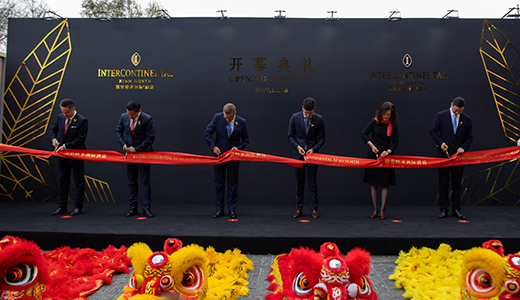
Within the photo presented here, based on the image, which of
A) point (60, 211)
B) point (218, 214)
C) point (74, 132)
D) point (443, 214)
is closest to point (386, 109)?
point (443, 214)

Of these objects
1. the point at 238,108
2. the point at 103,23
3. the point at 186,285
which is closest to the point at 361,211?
the point at 238,108

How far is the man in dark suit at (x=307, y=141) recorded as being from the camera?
183 inches

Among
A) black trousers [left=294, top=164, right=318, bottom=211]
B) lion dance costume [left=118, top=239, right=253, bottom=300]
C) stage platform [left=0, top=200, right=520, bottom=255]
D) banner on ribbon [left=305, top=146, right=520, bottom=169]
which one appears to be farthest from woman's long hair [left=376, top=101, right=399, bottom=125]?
lion dance costume [left=118, top=239, right=253, bottom=300]

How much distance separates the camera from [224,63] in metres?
5.96

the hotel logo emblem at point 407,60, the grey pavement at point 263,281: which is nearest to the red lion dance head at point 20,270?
the grey pavement at point 263,281

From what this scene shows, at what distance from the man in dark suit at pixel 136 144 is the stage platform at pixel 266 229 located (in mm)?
222

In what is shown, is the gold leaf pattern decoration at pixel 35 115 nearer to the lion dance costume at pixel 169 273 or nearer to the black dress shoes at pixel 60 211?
the black dress shoes at pixel 60 211

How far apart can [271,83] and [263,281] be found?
3.56 metres

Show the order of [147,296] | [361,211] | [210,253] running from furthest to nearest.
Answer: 1. [361,211]
2. [210,253]
3. [147,296]

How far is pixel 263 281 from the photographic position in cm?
305

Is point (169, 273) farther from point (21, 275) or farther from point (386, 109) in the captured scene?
point (386, 109)

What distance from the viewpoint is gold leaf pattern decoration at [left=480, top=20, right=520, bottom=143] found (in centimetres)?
581

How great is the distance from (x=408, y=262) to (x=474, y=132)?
3.45 metres

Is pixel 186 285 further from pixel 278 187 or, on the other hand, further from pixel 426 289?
pixel 278 187
